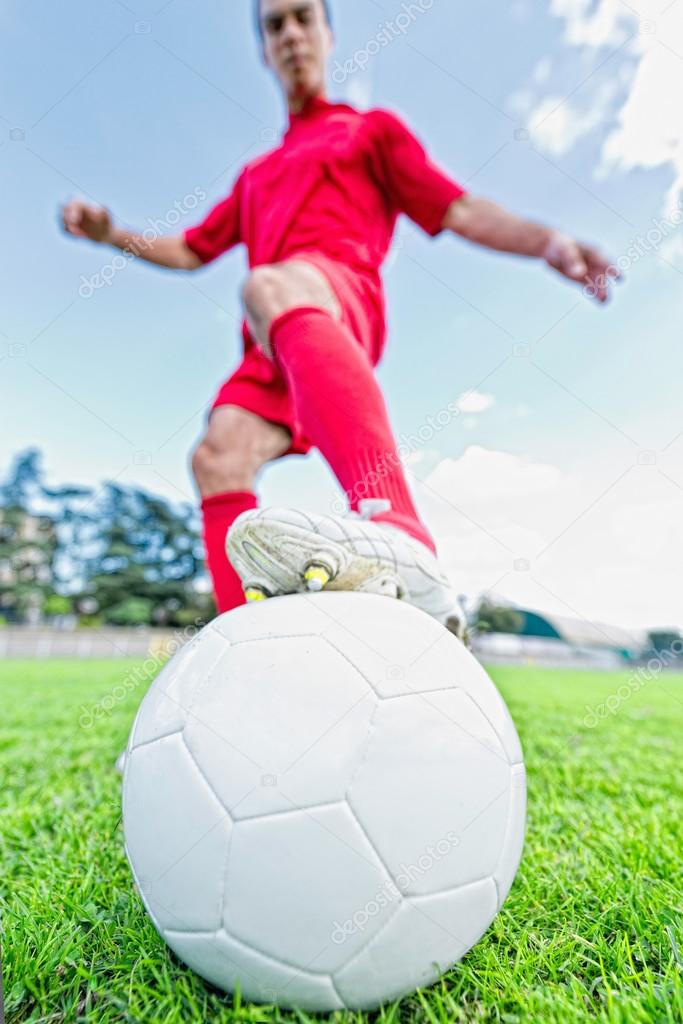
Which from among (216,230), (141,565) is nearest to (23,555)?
(141,565)

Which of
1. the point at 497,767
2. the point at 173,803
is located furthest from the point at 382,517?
the point at 173,803

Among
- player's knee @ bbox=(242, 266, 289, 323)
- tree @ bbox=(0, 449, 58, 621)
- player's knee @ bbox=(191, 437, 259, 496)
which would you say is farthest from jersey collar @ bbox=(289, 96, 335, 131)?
tree @ bbox=(0, 449, 58, 621)

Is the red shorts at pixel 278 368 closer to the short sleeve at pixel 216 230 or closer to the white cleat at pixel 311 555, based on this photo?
the short sleeve at pixel 216 230

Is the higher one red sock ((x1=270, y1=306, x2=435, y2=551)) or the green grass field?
red sock ((x1=270, y1=306, x2=435, y2=551))

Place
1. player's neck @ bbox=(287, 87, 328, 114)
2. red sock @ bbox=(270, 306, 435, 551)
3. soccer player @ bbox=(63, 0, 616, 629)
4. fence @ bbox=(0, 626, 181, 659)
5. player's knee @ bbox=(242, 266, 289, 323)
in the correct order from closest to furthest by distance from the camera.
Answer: soccer player @ bbox=(63, 0, 616, 629) < red sock @ bbox=(270, 306, 435, 551) < player's knee @ bbox=(242, 266, 289, 323) < player's neck @ bbox=(287, 87, 328, 114) < fence @ bbox=(0, 626, 181, 659)

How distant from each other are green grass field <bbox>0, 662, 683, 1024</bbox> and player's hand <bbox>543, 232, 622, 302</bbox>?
129 cm

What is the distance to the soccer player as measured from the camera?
1154 millimetres

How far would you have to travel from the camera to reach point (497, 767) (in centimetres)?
89

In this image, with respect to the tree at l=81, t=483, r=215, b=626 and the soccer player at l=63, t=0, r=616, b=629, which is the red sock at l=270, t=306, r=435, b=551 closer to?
the soccer player at l=63, t=0, r=616, b=629

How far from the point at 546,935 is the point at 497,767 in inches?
15.8

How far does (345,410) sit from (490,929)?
1.04 m

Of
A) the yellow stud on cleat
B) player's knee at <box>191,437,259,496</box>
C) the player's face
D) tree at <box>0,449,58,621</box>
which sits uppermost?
the player's face

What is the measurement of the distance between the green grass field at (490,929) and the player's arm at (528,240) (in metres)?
1.29

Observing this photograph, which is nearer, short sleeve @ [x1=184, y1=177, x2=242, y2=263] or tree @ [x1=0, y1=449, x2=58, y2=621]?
short sleeve @ [x1=184, y1=177, x2=242, y2=263]
